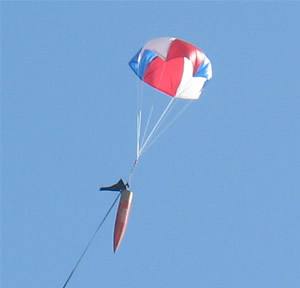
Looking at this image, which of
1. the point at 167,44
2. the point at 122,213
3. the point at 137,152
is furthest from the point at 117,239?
the point at 167,44

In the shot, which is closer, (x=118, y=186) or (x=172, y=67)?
(x=118, y=186)

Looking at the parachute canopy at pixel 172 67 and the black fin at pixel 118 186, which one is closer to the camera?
the black fin at pixel 118 186

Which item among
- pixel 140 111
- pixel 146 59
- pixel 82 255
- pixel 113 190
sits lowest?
pixel 82 255

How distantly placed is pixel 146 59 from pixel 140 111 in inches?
115

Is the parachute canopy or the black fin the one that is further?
the parachute canopy

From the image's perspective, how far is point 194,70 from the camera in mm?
22859

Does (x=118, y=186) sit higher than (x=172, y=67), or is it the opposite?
(x=172, y=67)

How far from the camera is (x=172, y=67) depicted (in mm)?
23016

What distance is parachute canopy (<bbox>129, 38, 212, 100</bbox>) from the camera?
2277 cm

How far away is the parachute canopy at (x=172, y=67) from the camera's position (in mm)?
22766

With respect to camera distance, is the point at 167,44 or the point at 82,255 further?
the point at 167,44

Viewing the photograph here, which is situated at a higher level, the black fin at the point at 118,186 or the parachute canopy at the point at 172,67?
the parachute canopy at the point at 172,67

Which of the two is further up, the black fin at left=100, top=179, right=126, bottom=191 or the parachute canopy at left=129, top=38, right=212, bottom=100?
the parachute canopy at left=129, top=38, right=212, bottom=100

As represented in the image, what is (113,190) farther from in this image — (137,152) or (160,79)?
(160,79)
